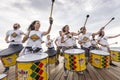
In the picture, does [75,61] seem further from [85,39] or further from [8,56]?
[8,56]

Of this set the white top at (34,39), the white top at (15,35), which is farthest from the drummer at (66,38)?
the white top at (15,35)

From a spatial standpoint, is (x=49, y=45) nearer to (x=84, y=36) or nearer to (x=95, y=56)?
(x=84, y=36)

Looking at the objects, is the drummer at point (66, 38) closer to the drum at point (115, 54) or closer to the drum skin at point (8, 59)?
the drum skin at point (8, 59)

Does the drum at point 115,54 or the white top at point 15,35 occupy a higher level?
the white top at point 15,35

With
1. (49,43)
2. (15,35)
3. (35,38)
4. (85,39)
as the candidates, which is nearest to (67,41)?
(85,39)

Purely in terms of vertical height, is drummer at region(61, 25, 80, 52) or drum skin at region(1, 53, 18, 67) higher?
drummer at region(61, 25, 80, 52)

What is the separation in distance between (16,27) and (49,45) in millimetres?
2526

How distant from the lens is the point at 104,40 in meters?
5.72

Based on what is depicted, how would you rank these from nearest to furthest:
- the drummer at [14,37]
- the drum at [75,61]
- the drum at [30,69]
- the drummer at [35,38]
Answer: the drum at [30,69], the drummer at [35,38], the drum at [75,61], the drummer at [14,37]

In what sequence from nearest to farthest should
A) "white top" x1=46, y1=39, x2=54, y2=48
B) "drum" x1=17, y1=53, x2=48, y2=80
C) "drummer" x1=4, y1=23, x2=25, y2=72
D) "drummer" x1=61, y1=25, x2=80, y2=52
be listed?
"drum" x1=17, y1=53, x2=48, y2=80 → "drummer" x1=61, y1=25, x2=80, y2=52 → "drummer" x1=4, y1=23, x2=25, y2=72 → "white top" x1=46, y1=39, x2=54, y2=48

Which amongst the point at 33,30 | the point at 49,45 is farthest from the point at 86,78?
the point at 49,45

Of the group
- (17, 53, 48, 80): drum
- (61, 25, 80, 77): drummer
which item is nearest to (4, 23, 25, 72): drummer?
(61, 25, 80, 77): drummer

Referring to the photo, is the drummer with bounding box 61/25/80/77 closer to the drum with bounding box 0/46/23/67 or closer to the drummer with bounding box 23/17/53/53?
the drummer with bounding box 23/17/53/53

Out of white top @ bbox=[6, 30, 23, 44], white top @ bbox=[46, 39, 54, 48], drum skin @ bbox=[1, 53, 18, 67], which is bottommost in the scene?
drum skin @ bbox=[1, 53, 18, 67]
